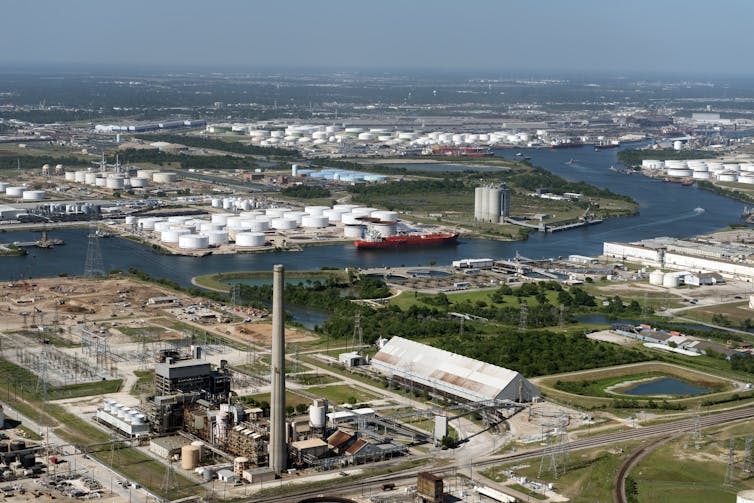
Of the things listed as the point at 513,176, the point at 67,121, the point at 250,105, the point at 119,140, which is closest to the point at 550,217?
the point at 513,176

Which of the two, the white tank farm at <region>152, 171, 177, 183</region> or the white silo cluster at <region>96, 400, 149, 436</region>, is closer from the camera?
the white silo cluster at <region>96, 400, 149, 436</region>

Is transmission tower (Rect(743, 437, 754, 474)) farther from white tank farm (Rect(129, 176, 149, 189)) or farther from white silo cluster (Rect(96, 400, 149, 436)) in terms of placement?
white tank farm (Rect(129, 176, 149, 189))

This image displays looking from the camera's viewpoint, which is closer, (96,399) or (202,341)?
(96,399)

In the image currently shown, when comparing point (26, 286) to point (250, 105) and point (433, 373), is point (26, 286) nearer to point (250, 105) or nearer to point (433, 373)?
point (433, 373)

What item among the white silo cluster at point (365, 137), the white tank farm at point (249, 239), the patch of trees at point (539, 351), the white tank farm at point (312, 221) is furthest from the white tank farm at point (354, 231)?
the white silo cluster at point (365, 137)

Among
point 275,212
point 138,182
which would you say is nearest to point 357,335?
point 275,212

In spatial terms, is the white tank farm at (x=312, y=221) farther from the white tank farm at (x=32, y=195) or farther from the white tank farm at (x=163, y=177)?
the white tank farm at (x=163, y=177)

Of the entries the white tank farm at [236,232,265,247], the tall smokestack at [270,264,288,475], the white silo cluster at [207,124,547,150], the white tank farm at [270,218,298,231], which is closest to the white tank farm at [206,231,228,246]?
the white tank farm at [236,232,265,247]
